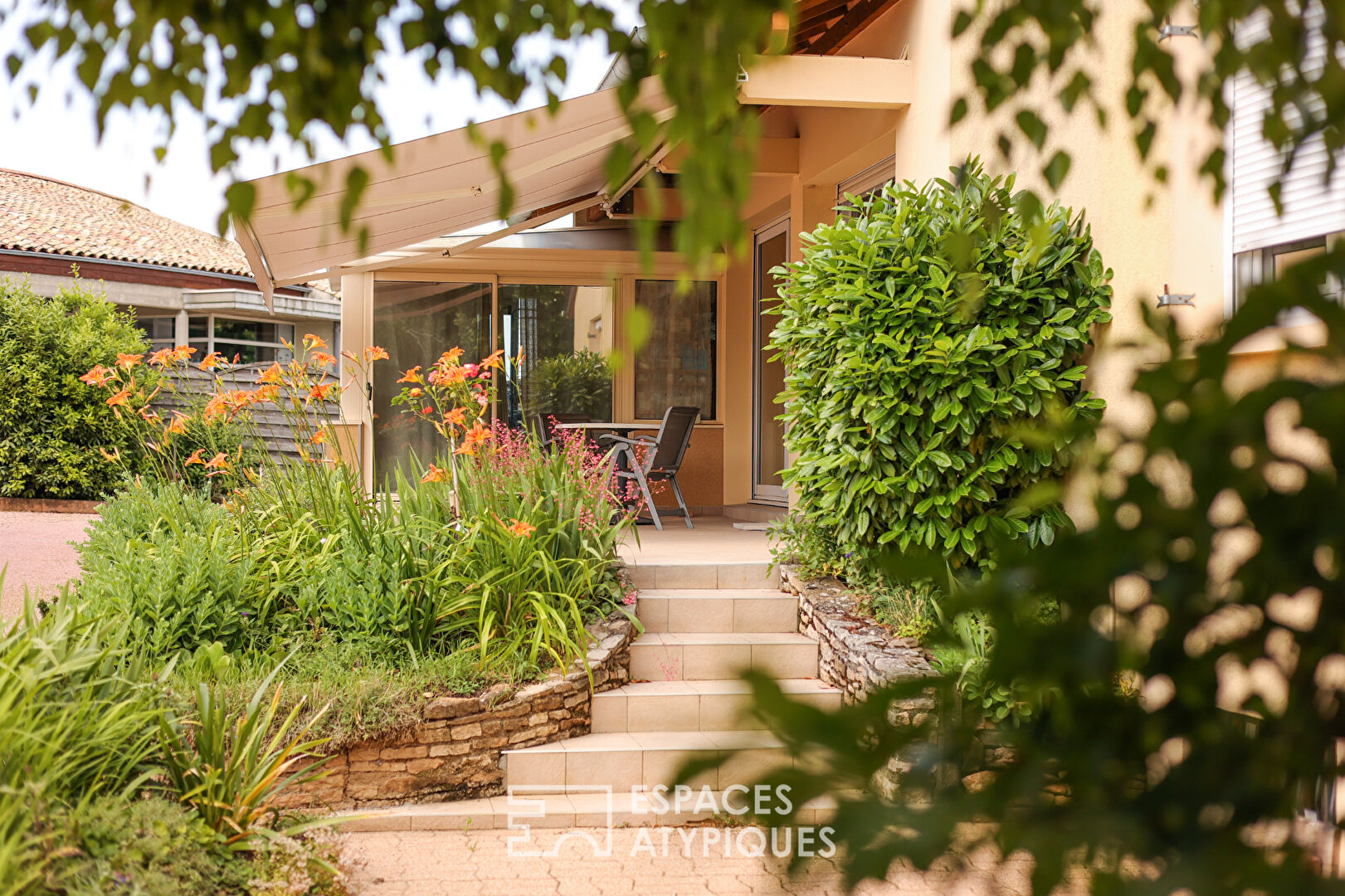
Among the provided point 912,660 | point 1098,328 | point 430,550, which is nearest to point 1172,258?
point 1098,328

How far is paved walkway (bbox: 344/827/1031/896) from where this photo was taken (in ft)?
13.4

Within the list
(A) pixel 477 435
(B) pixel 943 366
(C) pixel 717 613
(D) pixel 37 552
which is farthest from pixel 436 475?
(D) pixel 37 552

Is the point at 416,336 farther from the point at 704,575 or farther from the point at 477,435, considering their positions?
the point at 477,435

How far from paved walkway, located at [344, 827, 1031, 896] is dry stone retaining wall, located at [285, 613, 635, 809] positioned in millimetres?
231

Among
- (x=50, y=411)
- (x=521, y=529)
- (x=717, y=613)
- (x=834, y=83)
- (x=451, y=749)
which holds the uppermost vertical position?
(x=834, y=83)

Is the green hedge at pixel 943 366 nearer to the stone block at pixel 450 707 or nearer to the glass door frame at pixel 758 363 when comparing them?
the stone block at pixel 450 707

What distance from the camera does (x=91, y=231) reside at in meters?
23.9

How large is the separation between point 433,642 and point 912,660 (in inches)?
97.8

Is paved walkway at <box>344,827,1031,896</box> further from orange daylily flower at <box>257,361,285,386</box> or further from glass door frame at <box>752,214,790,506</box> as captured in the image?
glass door frame at <box>752,214,790,506</box>

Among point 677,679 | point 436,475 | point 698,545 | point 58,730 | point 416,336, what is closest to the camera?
point 58,730

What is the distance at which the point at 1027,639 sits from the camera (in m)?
0.89

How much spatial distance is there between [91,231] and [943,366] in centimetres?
2438

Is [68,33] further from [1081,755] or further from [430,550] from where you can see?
[430,550]

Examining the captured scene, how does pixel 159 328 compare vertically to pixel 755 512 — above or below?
above
